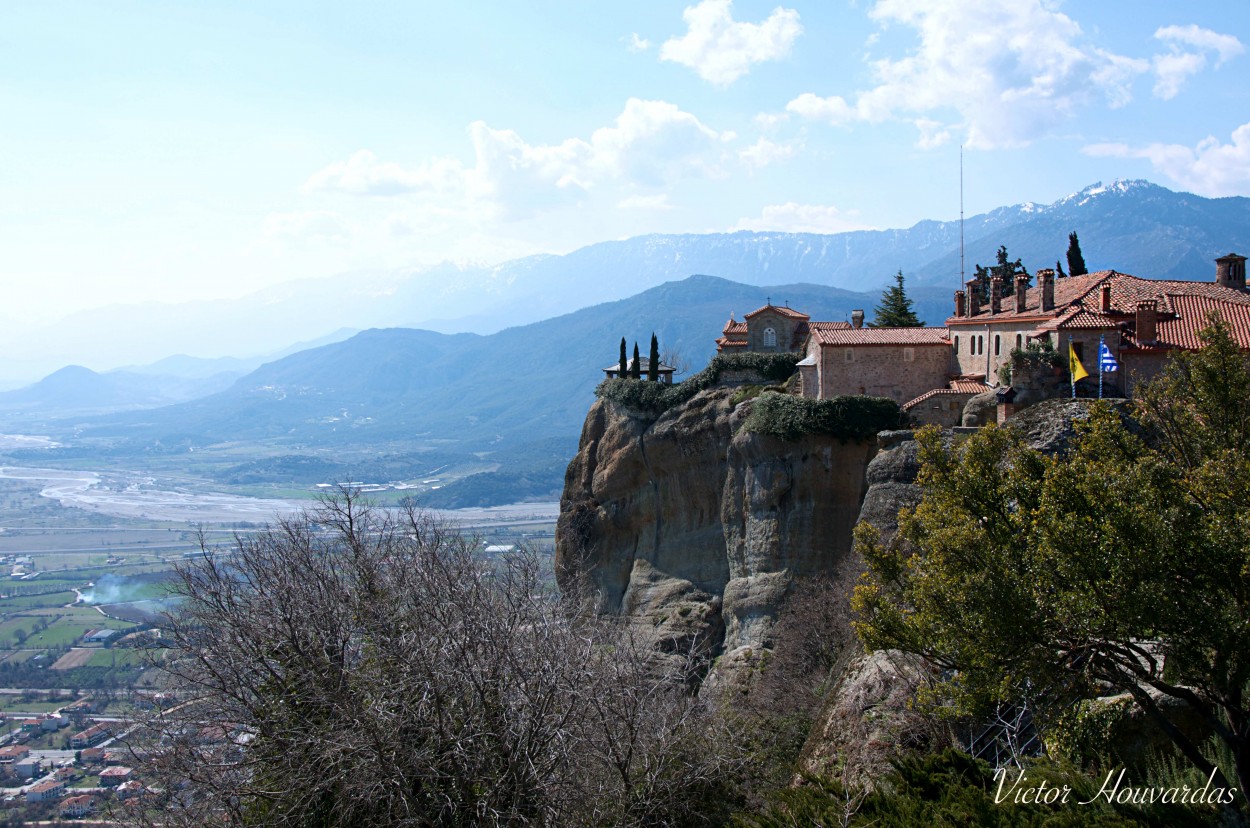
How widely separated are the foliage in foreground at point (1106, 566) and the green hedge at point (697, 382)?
26.6m

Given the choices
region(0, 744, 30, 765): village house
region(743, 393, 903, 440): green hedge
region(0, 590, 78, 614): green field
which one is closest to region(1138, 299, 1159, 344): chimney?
region(743, 393, 903, 440): green hedge

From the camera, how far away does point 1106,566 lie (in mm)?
11297

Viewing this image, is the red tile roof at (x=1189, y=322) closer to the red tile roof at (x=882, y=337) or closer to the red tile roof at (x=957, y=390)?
the red tile roof at (x=957, y=390)

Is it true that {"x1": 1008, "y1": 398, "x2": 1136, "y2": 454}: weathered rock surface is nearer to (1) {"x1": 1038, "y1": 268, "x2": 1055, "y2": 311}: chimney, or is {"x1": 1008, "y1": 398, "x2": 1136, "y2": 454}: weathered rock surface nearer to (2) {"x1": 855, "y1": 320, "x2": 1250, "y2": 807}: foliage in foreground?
(2) {"x1": 855, "y1": 320, "x2": 1250, "y2": 807}: foliage in foreground

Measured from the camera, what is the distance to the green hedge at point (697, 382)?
1614 inches

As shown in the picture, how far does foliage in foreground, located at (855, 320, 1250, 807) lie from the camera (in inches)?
436

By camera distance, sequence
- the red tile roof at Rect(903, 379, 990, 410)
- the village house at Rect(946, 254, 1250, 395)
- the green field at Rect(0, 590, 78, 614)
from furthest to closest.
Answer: the green field at Rect(0, 590, 78, 614) → the red tile roof at Rect(903, 379, 990, 410) → the village house at Rect(946, 254, 1250, 395)

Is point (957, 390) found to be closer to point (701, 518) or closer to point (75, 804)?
point (701, 518)

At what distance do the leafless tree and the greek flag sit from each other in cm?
1619

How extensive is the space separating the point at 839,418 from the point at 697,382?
29.9ft

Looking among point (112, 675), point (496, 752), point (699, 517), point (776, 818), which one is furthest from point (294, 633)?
point (112, 675)

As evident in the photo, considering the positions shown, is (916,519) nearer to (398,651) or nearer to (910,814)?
(910,814)

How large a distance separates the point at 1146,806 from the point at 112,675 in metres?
74.1

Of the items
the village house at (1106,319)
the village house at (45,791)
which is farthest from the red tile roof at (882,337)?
the village house at (45,791)
